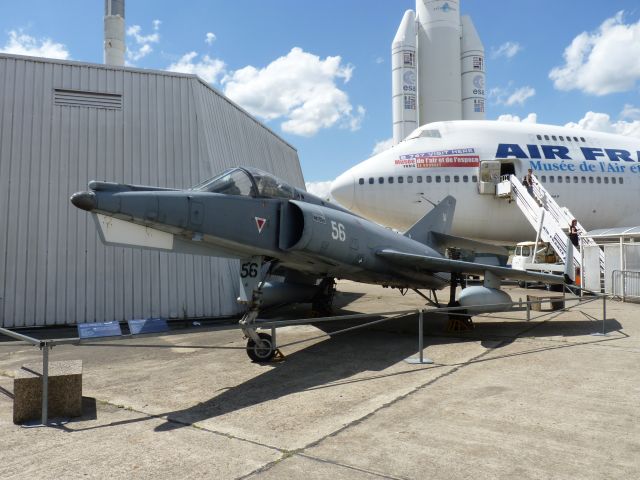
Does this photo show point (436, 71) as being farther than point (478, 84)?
No

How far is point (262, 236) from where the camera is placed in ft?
25.1

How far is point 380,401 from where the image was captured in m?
5.43

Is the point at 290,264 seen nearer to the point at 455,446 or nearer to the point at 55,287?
the point at 455,446

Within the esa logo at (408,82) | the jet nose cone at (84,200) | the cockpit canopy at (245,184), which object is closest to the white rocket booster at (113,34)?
the esa logo at (408,82)

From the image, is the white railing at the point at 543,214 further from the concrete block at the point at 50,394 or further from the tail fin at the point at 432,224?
the concrete block at the point at 50,394

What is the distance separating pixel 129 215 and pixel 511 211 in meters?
19.2

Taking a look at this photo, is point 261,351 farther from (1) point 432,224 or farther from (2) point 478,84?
(2) point 478,84

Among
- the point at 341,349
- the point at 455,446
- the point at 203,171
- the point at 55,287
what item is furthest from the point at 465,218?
the point at 455,446

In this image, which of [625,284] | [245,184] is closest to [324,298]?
[245,184]

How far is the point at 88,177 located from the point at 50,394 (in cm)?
871

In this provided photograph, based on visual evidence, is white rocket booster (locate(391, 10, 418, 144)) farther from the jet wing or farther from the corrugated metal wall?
the jet wing

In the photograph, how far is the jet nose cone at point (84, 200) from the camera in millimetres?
5746

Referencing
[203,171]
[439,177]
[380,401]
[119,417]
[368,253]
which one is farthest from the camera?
[439,177]

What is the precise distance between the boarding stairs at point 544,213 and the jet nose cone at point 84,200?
1604 cm
